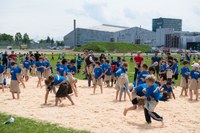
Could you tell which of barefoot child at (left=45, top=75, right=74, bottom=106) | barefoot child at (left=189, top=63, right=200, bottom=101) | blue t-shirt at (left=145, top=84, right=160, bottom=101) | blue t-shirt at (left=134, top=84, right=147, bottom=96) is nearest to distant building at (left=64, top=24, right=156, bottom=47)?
barefoot child at (left=189, top=63, right=200, bottom=101)

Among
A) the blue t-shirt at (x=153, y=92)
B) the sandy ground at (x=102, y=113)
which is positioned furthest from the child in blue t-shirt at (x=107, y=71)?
the blue t-shirt at (x=153, y=92)

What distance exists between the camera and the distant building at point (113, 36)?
13738 centimetres

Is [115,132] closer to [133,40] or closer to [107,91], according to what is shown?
[107,91]

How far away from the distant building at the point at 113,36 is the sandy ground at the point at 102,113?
123 m

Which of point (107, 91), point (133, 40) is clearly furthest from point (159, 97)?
point (133, 40)

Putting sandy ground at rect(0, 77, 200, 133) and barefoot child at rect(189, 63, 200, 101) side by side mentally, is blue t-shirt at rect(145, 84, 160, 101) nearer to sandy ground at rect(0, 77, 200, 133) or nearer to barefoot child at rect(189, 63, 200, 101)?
sandy ground at rect(0, 77, 200, 133)

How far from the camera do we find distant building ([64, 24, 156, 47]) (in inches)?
5408

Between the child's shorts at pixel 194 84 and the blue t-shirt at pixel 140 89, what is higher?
the blue t-shirt at pixel 140 89

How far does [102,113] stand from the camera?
10.5 metres

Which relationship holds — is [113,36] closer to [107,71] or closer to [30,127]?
[107,71]

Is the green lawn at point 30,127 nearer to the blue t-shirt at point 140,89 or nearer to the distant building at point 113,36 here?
the blue t-shirt at point 140,89

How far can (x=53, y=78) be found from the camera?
11609 mm

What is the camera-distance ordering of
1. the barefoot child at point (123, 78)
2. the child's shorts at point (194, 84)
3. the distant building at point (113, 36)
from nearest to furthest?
1. the barefoot child at point (123, 78)
2. the child's shorts at point (194, 84)
3. the distant building at point (113, 36)

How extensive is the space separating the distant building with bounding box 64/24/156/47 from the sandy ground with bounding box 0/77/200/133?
123 metres
